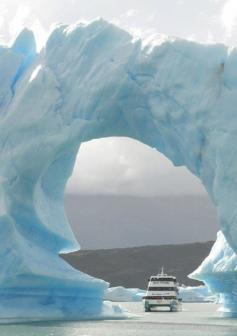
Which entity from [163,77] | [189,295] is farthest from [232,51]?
[189,295]

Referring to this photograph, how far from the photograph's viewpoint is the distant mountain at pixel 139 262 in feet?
239

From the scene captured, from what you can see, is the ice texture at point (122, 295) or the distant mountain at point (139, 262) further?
Answer: the distant mountain at point (139, 262)

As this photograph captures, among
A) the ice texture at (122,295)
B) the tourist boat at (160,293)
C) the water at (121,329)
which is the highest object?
the ice texture at (122,295)

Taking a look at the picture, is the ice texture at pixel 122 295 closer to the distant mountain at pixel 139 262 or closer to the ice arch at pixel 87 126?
the ice arch at pixel 87 126

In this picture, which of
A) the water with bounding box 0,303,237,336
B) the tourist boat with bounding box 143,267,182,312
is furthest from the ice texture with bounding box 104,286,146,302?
the water with bounding box 0,303,237,336

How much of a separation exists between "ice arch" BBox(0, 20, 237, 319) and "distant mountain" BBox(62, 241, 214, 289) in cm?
5053

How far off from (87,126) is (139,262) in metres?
62.8

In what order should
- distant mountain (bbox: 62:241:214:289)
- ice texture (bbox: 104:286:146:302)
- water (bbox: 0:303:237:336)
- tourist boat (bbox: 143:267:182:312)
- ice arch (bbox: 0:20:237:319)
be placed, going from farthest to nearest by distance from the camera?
1. distant mountain (bbox: 62:241:214:289)
2. ice texture (bbox: 104:286:146:302)
3. tourist boat (bbox: 143:267:182:312)
4. ice arch (bbox: 0:20:237:319)
5. water (bbox: 0:303:237:336)

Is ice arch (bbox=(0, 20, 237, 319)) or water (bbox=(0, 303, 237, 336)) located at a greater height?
ice arch (bbox=(0, 20, 237, 319))

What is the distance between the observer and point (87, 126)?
61.4 feet

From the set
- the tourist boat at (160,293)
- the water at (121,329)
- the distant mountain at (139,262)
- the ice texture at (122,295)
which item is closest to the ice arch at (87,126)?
the water at (121,329)

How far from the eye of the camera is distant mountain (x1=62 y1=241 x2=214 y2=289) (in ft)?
239

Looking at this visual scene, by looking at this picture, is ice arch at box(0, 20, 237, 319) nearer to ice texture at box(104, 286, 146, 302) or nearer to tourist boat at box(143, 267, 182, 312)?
tourist boat at box(143, 267, 182, 312)

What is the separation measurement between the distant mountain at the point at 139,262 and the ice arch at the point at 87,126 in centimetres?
5053
